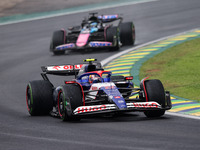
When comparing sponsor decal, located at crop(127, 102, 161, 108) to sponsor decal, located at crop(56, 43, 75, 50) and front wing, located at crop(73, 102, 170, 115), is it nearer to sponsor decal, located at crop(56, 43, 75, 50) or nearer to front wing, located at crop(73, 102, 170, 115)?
front wing, located at crop(73, 102, 170, 115)

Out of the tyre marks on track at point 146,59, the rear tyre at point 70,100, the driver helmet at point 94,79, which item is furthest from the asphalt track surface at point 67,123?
the driver helmet at point 94,79

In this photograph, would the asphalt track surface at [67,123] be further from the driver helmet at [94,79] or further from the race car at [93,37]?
the driver helmet at [94,79]

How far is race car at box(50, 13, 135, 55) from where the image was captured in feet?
92.8

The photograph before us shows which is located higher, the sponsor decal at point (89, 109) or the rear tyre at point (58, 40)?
the sponsor decal at point (89, 109)

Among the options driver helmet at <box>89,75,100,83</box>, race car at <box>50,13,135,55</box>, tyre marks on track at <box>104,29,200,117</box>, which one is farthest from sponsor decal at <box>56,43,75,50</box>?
driver helmet at <box>89,75,100,83</box>

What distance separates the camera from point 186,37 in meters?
30.7

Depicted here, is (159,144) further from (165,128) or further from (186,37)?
(186,37)

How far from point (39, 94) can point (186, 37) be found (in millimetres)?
16864

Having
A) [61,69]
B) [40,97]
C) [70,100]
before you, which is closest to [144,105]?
[70,100]

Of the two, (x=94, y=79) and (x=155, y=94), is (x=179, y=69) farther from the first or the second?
(x=155, y=94)

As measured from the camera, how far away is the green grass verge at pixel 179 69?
1857 cm

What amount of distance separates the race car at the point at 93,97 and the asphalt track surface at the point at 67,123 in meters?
0.30

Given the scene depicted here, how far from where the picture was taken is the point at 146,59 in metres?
25.5

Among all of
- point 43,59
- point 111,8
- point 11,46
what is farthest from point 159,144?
point 111,8
